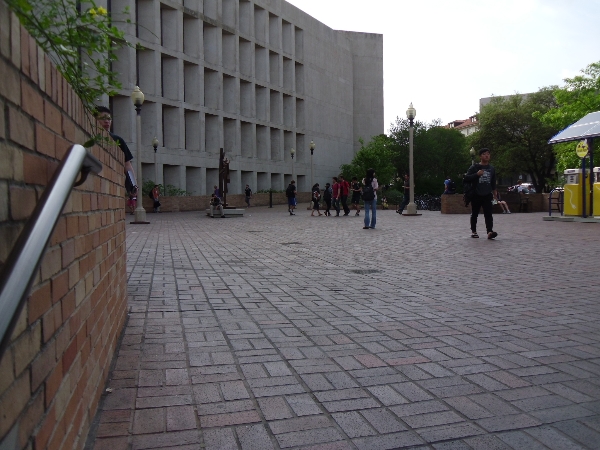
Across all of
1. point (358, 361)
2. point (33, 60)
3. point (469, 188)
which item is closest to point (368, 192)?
point (469, 188)

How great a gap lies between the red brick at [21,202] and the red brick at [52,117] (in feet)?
1.11

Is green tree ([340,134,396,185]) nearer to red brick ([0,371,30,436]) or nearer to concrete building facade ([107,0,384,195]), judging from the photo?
concrete building facade ([107,0,384,195])

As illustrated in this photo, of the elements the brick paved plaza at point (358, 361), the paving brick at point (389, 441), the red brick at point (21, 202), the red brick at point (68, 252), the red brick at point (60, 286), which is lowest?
the paving brick at point (389, 441)

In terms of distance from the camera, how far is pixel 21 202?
5.18ft

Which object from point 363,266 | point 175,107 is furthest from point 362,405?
point 175,107

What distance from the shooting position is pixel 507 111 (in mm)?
65062

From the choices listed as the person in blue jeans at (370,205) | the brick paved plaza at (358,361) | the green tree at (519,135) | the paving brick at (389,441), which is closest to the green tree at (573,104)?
the green tree at (519,135)

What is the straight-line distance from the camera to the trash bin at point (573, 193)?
20047 mm

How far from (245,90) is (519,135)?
3358 cm

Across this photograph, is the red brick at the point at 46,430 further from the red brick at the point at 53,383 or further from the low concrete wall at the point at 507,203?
the low concrete wall at the point at 507,203

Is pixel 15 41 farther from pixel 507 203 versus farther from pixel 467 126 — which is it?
pixel 467 126

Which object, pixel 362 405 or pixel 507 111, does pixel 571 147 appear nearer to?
pixel 507 111

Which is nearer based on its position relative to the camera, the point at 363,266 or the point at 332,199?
the point at 363,266

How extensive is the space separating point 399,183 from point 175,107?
114 feet
